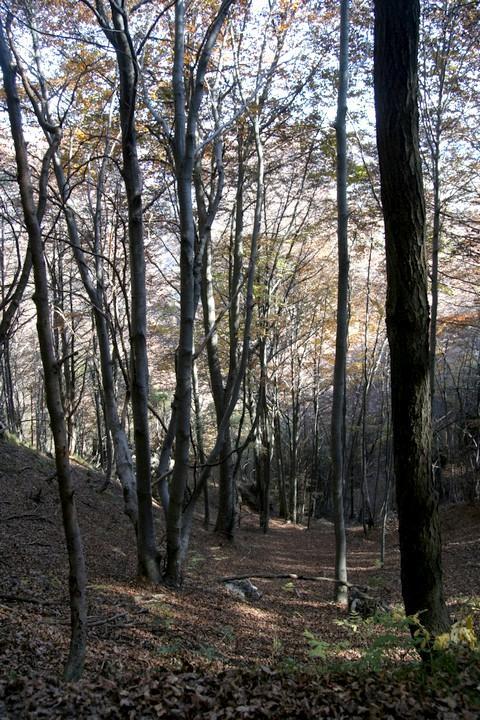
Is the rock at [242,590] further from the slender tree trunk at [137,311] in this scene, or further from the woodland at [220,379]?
the slender tree trunk at [137,311]

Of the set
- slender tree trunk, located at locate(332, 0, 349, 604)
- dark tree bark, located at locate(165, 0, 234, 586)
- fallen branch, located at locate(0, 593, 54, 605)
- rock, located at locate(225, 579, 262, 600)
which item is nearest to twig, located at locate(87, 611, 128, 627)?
fallen branch, located at locate(0, 593, 54, 605)

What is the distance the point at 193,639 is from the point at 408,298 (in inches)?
151

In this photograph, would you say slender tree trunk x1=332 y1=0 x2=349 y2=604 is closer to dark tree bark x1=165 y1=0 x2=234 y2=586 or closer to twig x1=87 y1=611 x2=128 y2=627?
dark tree bark x1=165 y1=0 x2=234 y2=586

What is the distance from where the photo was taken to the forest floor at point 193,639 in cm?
293

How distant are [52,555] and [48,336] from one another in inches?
209

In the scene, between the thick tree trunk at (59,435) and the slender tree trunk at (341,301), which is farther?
the slender tree trunk at (341,301)

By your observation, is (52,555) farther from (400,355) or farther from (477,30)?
(477,30)

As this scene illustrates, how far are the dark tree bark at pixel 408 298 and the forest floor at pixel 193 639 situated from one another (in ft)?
2.29

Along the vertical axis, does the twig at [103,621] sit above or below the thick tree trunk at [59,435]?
below

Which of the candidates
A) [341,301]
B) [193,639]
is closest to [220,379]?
[341,301]

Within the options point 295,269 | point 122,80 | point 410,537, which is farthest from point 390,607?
point 295,269

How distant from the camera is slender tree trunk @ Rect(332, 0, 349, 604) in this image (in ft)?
27.0

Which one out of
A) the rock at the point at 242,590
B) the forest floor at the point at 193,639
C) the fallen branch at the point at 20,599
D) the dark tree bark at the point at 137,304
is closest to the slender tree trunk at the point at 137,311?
the dark tree bark at the point at 137,304

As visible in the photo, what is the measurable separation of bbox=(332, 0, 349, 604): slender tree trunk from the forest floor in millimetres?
1056
